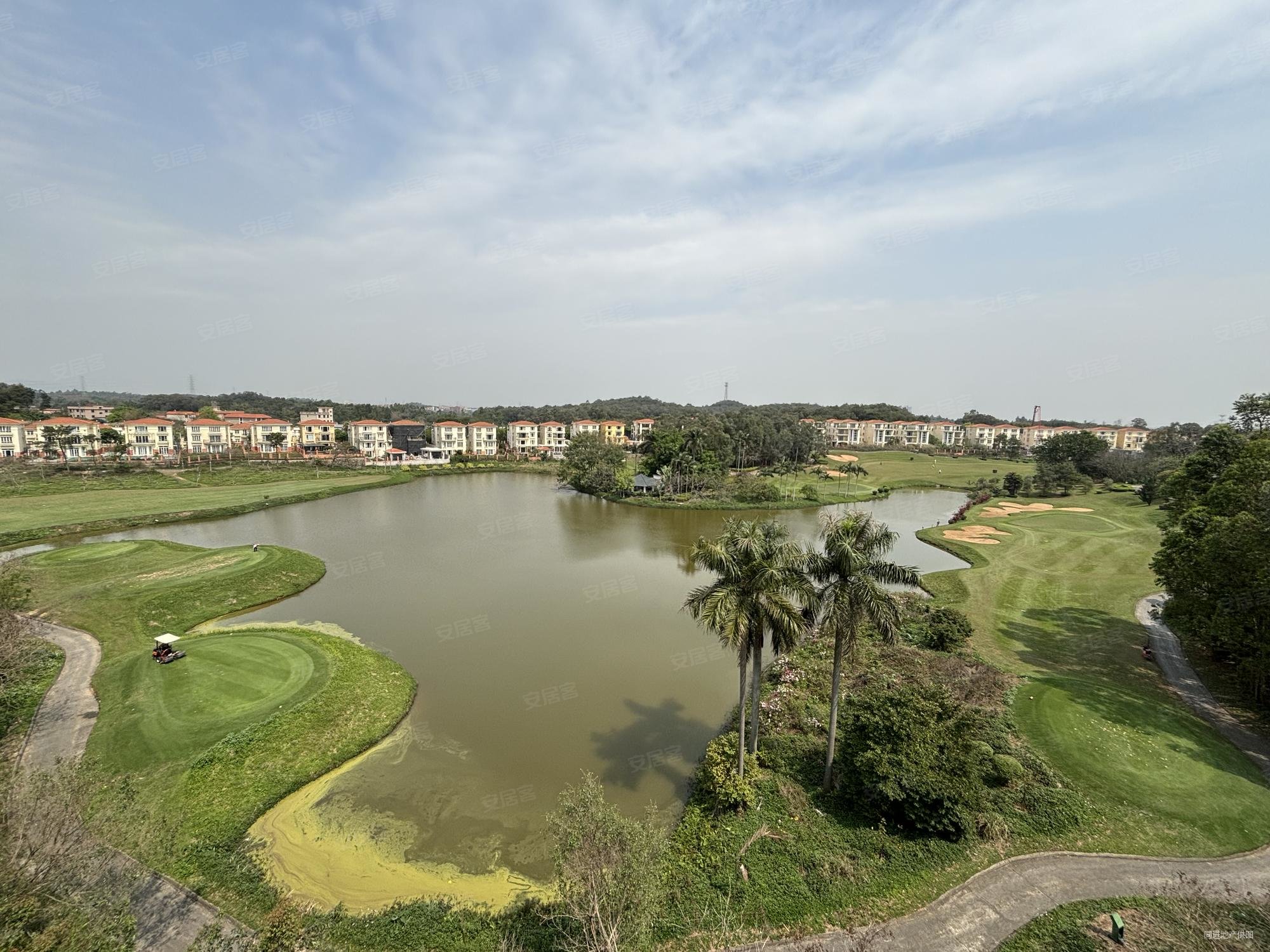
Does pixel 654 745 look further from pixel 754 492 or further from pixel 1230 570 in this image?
pixel 754 492

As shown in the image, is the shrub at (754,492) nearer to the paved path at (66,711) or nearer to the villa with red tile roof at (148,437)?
the paved path at (66,711)

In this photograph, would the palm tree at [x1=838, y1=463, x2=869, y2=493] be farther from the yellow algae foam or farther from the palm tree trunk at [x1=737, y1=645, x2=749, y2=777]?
the yellow algae foam

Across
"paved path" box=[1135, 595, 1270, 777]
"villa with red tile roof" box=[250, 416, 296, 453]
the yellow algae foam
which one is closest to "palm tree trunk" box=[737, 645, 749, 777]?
the yellow algae foam

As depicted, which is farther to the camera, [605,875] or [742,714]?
[742,714]

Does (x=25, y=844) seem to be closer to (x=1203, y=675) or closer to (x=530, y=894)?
(x=530, y=894)

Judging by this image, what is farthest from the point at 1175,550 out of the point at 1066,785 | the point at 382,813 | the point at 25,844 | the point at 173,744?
the point at 173,744

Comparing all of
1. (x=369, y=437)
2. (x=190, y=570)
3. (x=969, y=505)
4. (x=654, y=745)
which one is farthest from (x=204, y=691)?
(x=369, y=437)

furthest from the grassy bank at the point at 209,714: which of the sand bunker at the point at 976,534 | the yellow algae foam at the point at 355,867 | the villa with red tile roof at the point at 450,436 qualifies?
the villa with red tile roof at the point at 450,436
